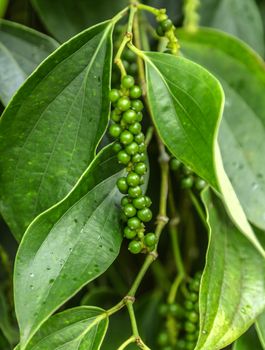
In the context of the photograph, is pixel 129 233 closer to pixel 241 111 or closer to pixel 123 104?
pixel 123 104

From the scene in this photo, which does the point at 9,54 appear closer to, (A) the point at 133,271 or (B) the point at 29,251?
(B) the point at 29,251

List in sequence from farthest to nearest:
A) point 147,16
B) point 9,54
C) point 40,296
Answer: point 147,16 → point 9,54 → point 40,296

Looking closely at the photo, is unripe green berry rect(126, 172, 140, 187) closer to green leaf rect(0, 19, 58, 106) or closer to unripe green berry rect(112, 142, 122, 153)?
unripe green berry rect(112, 142, 122, 153)

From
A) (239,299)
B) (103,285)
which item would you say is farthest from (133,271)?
(239,299)

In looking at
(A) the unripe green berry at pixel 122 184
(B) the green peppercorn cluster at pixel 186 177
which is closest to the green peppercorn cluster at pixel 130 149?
(A) the unripe green berry at pixel 122 184

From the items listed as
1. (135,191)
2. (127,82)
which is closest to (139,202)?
(135,191)

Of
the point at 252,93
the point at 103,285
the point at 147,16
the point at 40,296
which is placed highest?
the point at 147,16

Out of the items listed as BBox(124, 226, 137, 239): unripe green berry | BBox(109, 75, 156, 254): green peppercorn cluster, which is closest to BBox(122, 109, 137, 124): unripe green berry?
BBox(109, 75, 156, 254): green peppercorn cluster
